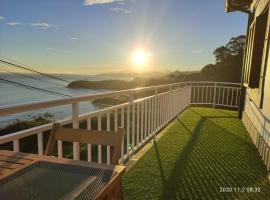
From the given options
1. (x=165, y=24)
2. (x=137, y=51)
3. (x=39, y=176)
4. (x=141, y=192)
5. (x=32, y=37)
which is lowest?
(x=141, y=192)

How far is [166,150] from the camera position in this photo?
3.82m

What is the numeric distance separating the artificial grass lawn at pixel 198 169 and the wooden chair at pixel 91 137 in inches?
49.6

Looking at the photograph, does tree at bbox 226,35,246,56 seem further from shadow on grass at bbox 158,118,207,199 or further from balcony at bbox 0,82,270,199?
shadow on grass at bbox 158,118,207,199

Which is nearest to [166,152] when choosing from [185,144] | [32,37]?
[185,144]

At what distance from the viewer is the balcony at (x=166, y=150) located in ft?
7.13

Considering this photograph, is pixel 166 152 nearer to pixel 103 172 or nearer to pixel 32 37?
pixel 103 172

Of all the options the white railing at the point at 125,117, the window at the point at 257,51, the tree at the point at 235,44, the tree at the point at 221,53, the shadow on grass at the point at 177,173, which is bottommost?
Answer: the shadow on grass at the point at 177,173

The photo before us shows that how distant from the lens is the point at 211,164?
10.8ft

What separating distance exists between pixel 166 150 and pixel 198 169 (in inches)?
31.0

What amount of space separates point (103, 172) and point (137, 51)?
6984 millimetres

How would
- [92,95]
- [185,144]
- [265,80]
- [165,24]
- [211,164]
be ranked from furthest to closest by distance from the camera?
1. [165,24]
2. [185,144]
3. [265,80]
4. [211,164]
5. [92,95]

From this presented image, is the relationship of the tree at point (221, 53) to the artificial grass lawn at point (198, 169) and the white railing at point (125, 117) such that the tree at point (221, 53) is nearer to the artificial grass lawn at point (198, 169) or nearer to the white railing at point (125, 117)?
the white railing at point (125, 117)

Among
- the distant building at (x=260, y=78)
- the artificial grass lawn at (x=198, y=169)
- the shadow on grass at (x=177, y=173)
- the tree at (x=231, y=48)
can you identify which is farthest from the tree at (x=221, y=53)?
the shadow on grass at (x=177, y=173)

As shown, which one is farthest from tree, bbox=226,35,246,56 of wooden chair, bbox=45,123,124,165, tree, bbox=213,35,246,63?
wooden chair, bbox=45,123,124,165
